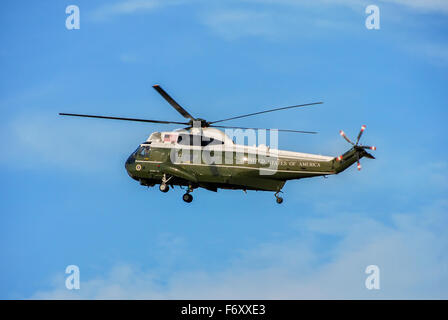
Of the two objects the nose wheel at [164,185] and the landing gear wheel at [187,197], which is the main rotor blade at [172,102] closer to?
the nose wheel at [164,185]

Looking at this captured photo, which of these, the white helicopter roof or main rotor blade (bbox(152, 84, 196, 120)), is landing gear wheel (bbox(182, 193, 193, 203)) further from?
main rotor blade (bbox(152, 84, 196, 120))

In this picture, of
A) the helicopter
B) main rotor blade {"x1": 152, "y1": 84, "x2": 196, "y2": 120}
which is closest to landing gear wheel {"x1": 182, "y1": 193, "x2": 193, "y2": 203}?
the helicopter

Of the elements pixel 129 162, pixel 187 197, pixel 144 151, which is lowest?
pixel 187 197

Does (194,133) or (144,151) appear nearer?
(194,133)

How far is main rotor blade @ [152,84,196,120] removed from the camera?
75.7m

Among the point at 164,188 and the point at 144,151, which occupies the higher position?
the point at 144,151

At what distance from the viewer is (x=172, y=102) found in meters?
76.6

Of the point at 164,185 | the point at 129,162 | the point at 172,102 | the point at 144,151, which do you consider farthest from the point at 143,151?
the point at 172,102

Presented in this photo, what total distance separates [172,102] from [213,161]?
19.2 ft

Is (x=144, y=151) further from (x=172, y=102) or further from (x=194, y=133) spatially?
(x=172, y=102)

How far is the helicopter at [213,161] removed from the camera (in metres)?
73.1

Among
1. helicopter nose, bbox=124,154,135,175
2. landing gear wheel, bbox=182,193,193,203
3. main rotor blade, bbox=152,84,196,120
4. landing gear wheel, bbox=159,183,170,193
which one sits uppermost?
main rotor blade, bbox=152,84,196,120
